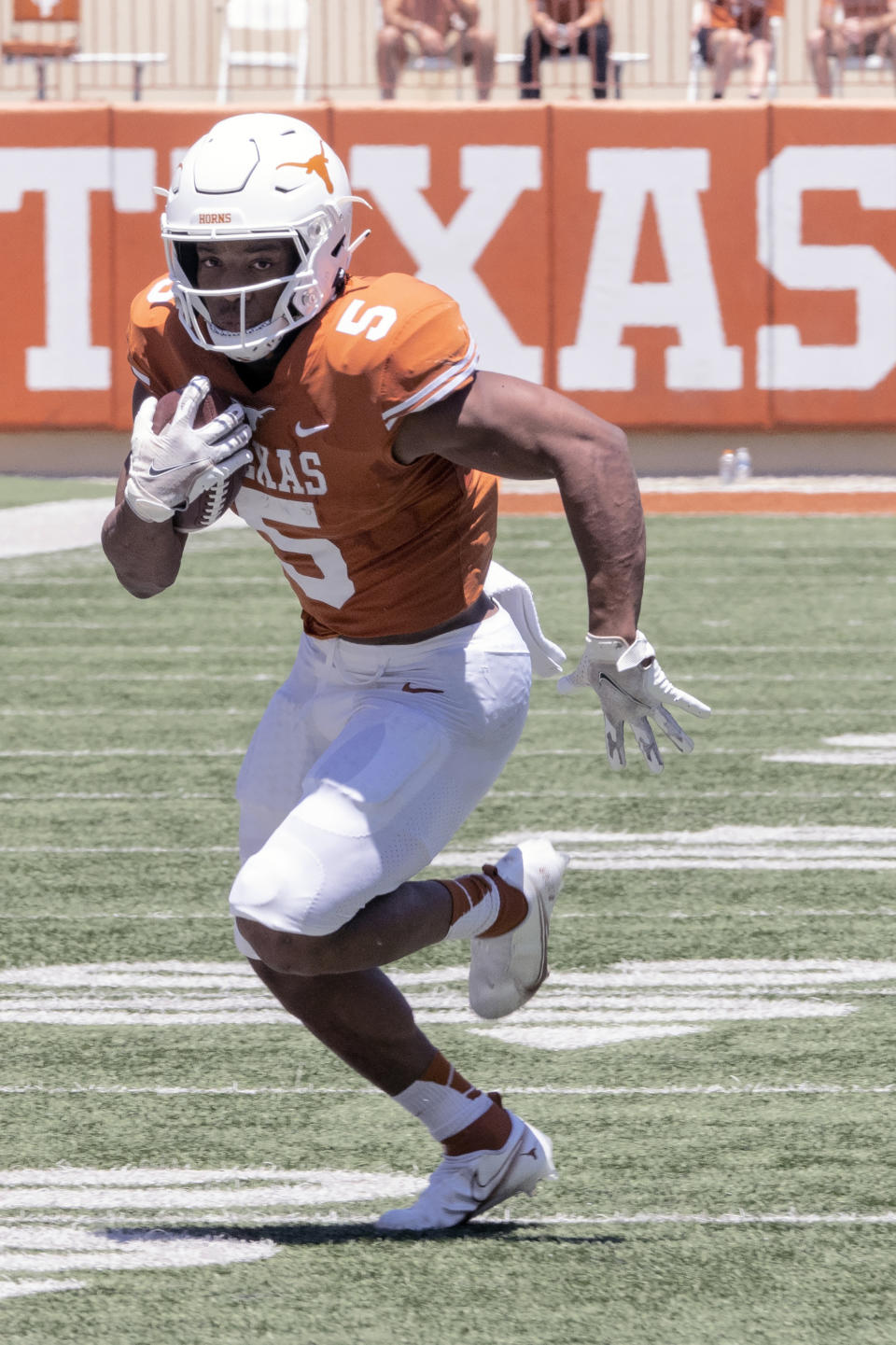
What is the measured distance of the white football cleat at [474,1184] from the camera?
3.57m

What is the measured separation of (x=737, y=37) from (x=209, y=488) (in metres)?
14.1

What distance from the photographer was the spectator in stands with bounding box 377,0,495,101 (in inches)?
666

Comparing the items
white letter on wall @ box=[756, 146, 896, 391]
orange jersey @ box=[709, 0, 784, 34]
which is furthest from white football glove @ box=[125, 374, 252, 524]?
orange jersey @ box=[709, 0, 784, 34]

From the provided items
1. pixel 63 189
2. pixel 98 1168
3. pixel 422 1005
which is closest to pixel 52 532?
pixel 63 189

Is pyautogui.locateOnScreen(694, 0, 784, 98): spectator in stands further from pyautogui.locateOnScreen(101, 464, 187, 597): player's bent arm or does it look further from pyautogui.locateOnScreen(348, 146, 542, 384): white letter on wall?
pyautogui.locateOnScreen(101, 464, 187, 597): player's bent arm

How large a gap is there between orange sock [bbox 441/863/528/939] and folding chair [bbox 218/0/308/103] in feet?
47.0

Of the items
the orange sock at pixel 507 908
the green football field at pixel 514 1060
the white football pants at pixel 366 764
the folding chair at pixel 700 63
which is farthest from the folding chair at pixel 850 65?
the orange sock at pixel 507 908

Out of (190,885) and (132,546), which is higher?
(132,546)

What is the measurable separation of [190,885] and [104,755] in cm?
196

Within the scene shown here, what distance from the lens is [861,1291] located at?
10.5 ft

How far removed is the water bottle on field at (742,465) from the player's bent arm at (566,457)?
42.0 feet

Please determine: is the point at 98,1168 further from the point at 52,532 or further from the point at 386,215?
the point at 386,215

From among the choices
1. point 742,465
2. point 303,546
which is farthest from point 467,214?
point 303,546

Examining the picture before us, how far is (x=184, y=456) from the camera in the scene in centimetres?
358
